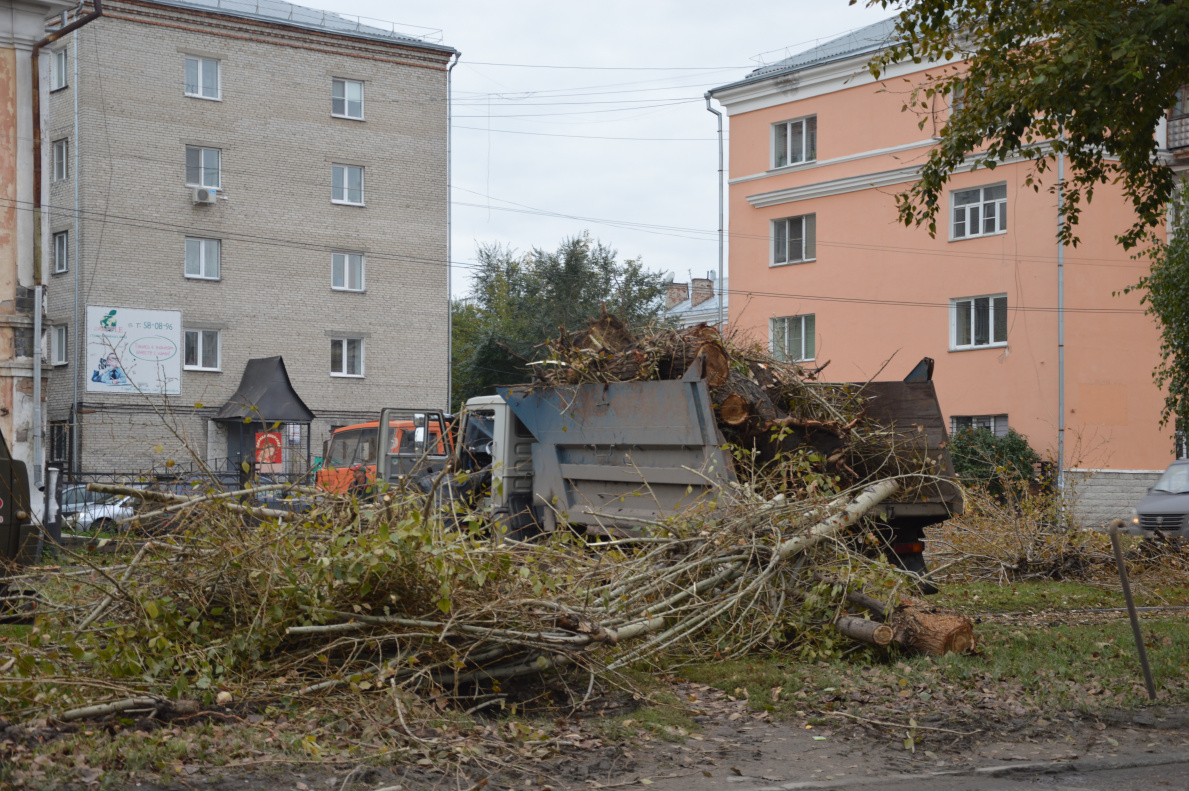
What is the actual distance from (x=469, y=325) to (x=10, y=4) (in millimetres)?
43970

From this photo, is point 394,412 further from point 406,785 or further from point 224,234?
A: point 224,234

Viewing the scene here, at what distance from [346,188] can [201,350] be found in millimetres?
6839

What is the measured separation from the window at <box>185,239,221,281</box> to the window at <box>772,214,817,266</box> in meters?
16.2

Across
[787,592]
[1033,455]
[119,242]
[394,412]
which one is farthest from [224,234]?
[787,592]

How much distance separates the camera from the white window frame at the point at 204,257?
32844mm

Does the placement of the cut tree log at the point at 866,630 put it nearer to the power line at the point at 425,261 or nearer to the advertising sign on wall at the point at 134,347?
the power line at the point at 425,261

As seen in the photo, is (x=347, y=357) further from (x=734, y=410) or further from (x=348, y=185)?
(x=734, y=410)

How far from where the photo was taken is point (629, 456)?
9.91 metres

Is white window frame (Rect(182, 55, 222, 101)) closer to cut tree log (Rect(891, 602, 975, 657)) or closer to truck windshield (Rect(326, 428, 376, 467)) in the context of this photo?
truck windshield (Rect(326, 428, 376, 467))

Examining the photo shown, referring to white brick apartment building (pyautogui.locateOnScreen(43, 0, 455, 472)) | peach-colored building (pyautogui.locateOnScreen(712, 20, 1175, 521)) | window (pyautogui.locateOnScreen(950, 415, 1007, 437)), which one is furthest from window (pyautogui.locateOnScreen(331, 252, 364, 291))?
window (pyautogui.locateOnScreen(950, 415, 1007, 437))

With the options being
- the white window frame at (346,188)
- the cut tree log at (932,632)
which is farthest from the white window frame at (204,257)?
the cut tree log at (932,632)

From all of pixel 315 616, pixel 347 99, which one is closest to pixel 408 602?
pixel 315 616

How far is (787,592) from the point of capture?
803 cm

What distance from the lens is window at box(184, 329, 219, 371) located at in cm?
3262
